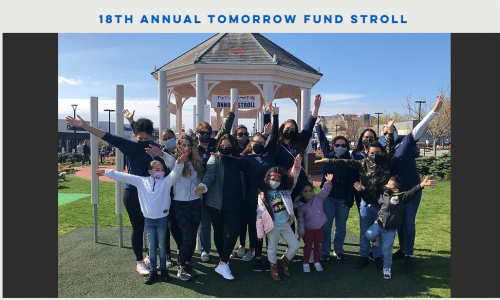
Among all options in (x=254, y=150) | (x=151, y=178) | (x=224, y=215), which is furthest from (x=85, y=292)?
(x=254, y=150)

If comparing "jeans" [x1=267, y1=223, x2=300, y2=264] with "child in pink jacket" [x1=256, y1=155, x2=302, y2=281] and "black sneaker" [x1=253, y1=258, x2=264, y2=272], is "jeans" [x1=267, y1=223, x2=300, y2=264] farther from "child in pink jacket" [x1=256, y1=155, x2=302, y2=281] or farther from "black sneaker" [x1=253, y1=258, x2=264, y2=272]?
"black sneaker" [x1=253, y1=258, x2=264, y2=272]

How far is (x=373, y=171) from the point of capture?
4.11 metres

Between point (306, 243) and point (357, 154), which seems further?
point (357, 154)

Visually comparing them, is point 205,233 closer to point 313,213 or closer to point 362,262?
point 313,213

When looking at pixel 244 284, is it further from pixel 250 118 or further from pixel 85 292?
pixel 250 118

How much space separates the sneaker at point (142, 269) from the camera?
391 cm

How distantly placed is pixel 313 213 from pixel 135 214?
90.5 inches

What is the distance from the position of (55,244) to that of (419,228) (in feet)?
20.9

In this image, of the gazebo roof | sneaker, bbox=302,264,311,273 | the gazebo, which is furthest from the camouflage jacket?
the gazebo roof

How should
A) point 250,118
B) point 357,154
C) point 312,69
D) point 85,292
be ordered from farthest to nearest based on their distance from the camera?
point 250,118
point 312,69
point 357,154
point 85,292

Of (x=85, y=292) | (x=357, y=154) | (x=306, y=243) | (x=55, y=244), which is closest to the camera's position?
(x=55, y=244)

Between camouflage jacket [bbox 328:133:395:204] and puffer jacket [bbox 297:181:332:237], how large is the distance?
0.44 metres

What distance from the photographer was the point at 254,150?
13.1ft

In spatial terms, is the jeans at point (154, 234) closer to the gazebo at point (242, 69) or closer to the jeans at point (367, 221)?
the jeans at point (367, 221)
